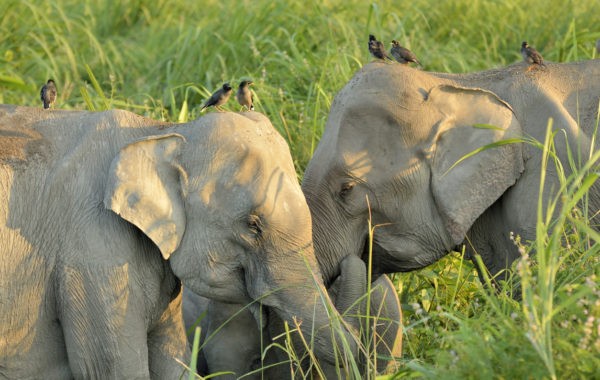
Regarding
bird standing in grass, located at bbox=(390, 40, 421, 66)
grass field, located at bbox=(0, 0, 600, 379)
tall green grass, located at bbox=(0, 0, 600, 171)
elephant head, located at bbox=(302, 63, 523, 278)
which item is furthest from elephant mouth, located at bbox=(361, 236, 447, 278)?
tall green grass, located at bbox=(0, 0, 600, 171)

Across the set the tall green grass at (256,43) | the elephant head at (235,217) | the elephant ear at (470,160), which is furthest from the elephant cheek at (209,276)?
the tall green grass at (256,43)

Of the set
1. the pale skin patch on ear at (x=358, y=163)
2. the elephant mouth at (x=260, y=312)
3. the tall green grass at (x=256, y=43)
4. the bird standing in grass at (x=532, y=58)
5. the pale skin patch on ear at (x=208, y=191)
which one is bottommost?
the tall green grass at (x=256, y=43)

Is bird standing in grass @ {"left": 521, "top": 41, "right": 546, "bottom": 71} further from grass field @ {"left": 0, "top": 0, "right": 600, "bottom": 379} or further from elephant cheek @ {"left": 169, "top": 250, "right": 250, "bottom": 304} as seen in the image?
elephant cheek @ {"left": 169, "top": 250, "right": 250, "bottom": 304}

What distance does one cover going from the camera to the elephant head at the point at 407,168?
4.94 meters

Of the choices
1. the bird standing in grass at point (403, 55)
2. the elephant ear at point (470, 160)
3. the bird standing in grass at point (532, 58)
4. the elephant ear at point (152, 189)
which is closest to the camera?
the elephant ear at point (152, 189)

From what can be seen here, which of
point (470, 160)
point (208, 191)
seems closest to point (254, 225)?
point (208, 191)

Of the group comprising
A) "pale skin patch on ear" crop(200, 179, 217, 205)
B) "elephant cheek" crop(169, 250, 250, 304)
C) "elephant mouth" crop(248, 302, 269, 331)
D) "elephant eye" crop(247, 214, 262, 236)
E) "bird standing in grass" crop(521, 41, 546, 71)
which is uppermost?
"bird standing in grass" crop(521, 41, 546, 71)

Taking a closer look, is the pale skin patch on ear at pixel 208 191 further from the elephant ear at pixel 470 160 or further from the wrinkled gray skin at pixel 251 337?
the elephant ear at pixel 470 160

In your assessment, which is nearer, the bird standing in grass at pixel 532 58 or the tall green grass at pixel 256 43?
the bird standing in grass at pixel 532 58

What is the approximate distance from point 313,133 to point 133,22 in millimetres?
3869

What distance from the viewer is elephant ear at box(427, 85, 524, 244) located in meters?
4.93

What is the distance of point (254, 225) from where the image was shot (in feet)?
14.0

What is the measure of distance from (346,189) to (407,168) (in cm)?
24

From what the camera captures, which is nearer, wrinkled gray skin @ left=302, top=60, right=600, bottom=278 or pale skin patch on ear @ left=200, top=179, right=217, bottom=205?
pale skin patch on ear @ left=200, top=179, right=217, bottom=205
